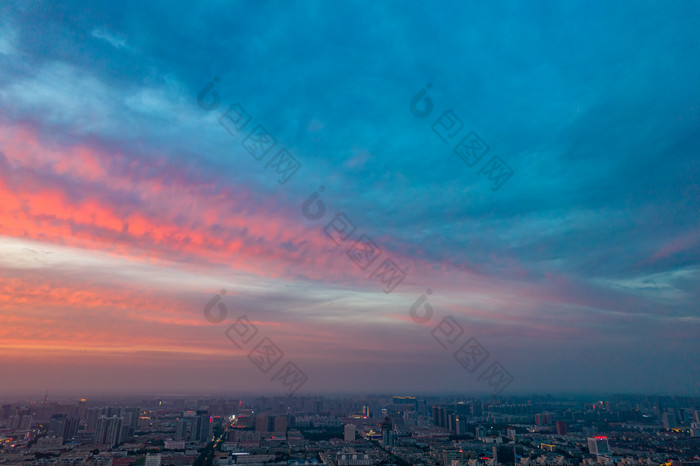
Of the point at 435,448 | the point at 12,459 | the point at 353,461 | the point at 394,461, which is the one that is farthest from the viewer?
the point at 435,448

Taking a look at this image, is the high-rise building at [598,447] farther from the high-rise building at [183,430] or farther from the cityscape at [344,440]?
the high-rise building at [183,430]

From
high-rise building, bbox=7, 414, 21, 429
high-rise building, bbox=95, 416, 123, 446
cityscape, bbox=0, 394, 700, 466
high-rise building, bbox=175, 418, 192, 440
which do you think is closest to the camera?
cityscape, bbox=0, 394, 700, 466

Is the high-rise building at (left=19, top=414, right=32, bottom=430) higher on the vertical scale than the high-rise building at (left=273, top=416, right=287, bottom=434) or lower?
higher

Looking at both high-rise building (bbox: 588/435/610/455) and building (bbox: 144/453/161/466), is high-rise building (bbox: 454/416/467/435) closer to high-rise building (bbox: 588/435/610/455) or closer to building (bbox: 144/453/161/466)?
high-rise building (bbox: 588/435/610/455)

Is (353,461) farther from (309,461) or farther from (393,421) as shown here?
(393,421)

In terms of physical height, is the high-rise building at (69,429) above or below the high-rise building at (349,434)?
above

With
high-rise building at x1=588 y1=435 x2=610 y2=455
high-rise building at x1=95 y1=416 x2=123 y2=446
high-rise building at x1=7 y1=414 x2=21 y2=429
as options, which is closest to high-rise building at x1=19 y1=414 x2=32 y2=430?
high-rise building at x1=7 y1=414 x2=21 y2=429

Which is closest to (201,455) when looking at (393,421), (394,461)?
(394,461)

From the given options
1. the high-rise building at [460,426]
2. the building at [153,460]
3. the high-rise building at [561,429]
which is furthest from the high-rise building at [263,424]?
the high-rise building at [561,429]
